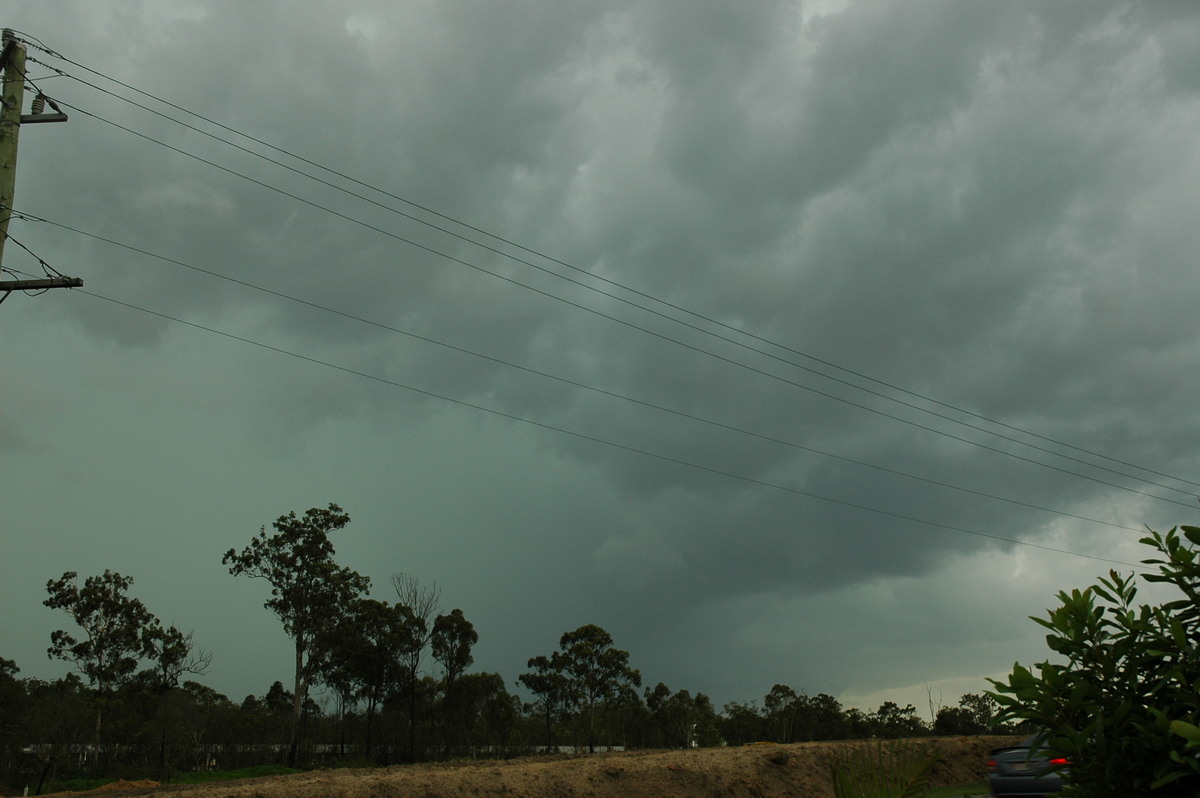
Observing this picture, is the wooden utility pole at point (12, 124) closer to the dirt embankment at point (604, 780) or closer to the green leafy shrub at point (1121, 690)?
the dirt embankment at point (604, 780)

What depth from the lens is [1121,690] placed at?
369cm

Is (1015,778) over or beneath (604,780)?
over

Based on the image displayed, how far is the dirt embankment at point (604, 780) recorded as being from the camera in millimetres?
21141

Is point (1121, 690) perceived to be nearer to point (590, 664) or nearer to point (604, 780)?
point (604, 780)

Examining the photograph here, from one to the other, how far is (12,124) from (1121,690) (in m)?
20.7

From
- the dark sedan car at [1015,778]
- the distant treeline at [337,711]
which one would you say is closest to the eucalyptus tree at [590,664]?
the distant treeline at [337,711]

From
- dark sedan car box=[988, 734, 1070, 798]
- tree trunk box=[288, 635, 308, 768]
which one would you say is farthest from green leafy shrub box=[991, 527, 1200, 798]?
tree trunk box=[288, 635, 308, 768]

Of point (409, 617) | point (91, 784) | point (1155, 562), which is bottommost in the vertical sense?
point (91, 784)

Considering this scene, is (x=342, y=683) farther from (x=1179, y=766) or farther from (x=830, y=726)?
(x=1179, y=766)

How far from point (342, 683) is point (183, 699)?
40.3 ft

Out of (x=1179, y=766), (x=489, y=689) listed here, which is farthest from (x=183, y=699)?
(x=1179, y=766)

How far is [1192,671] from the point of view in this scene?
3.49 meters

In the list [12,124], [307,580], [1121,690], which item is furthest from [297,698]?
[1121,690]

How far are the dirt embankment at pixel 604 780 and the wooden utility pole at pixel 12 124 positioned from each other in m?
12.4
